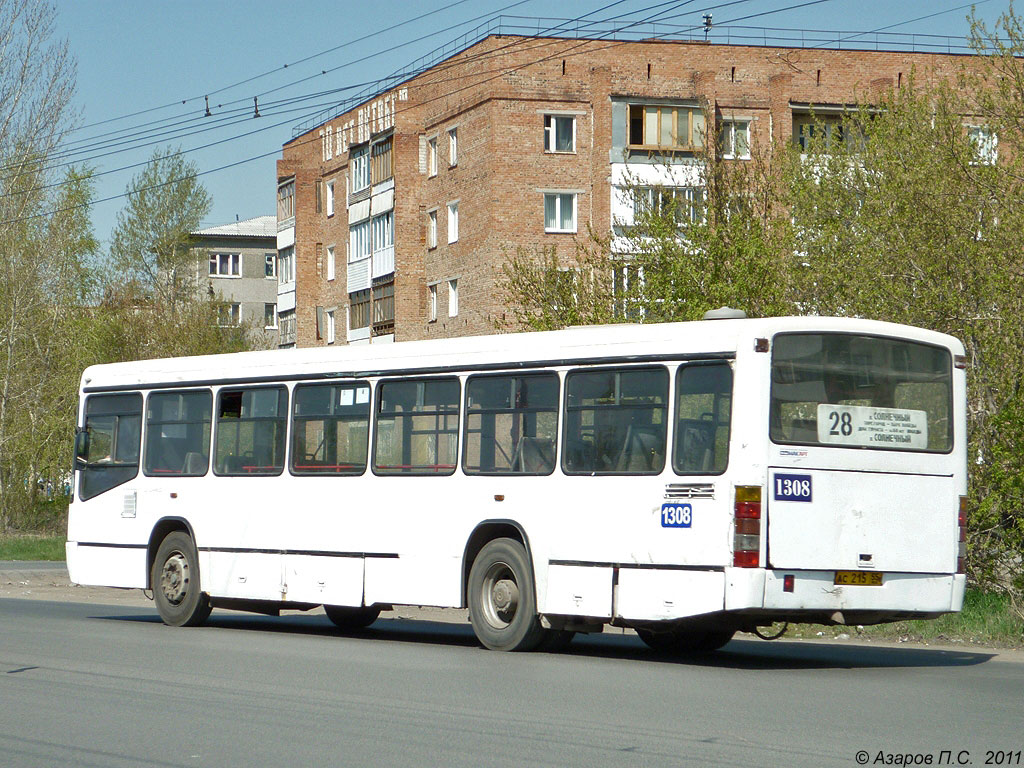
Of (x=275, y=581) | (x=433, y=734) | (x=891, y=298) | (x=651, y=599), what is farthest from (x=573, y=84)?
(x=433, y=734)

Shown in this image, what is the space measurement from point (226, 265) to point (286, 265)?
1536 inches

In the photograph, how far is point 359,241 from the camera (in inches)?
2584

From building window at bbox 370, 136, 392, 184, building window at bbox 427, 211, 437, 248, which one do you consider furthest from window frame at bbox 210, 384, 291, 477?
building window at bbox 370, 136, 392, 184

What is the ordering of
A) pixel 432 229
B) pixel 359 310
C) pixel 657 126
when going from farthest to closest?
pixel 359 310
pixel 432 229
pixel 657 126

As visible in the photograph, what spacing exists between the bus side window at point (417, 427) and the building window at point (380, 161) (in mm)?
45907

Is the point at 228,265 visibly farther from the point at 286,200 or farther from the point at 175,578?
the point at 175,578

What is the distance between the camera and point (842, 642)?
17.0 m

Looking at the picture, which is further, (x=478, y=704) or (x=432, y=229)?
(x=432, y=229)

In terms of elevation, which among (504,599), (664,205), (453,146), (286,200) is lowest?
(504,599)

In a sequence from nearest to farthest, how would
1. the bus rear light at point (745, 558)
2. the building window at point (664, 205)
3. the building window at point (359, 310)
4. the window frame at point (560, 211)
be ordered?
the bus rear light at point (745, 558), the building window at point (664, 205), the window frame at point (560, 211), the building window at point (359, 310)

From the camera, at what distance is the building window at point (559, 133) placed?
54.5 metres

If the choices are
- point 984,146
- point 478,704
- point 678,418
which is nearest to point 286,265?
point 984,146

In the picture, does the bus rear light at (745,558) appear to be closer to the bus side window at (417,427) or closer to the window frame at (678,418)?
the window frame at (678,418)

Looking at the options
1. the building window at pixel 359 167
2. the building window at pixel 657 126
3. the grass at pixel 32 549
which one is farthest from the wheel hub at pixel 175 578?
the building window at pixel 359 167
